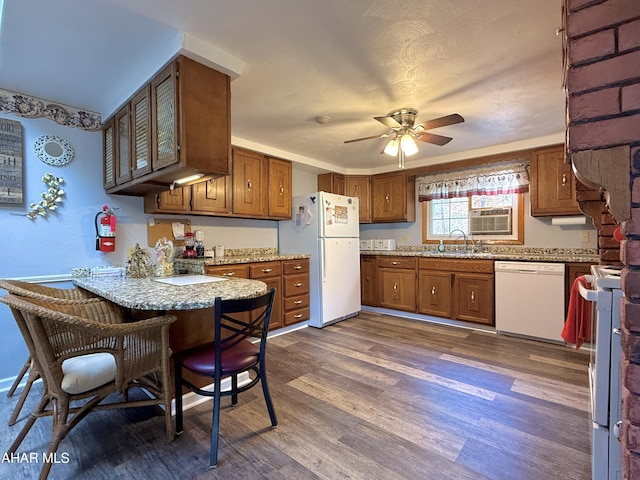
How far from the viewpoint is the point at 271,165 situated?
3895mm

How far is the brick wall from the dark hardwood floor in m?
0.93

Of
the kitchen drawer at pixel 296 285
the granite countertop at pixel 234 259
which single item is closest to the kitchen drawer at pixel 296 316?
the kitchen drawer at pixel 296 285

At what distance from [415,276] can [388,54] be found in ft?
9.69

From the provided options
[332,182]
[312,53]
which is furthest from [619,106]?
[332,182]

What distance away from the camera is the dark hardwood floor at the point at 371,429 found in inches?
59.3

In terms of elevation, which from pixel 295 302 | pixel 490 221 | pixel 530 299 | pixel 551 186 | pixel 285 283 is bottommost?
pixel 295 302

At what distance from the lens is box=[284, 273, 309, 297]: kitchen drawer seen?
371cm

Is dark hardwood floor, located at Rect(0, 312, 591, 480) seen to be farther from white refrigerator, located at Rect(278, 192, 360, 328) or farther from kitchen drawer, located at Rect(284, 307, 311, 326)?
white refrigerator, located at Rect(278, 192, 360, 328)

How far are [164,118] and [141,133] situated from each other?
1.34ft

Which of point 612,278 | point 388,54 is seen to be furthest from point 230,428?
point 388,54

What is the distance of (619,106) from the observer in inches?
32.6

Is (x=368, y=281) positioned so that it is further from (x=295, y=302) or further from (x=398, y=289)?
(x=295, y=302)

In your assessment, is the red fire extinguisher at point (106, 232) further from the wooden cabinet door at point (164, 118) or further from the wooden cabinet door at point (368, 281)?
the wooden cabinet door at point (368, 281)

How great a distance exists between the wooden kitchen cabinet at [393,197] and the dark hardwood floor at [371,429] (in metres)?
2.32
